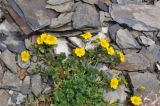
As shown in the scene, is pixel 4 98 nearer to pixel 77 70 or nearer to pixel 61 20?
pixel 77 70

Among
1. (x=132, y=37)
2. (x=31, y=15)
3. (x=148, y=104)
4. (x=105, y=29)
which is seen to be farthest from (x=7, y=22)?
(x=148, y=104)

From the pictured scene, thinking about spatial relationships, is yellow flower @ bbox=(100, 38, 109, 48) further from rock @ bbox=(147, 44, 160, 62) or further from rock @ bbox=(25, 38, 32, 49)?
rock @ bbox=(25, 38, 32, 49)

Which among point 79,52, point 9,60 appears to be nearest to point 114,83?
point 79,52

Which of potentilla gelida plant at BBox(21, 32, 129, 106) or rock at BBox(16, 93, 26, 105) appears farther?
rock at BBox(16, 93, 26, 105)

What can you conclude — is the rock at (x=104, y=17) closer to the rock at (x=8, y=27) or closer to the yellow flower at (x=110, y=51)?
the yellow flower at (x=110, y=51)

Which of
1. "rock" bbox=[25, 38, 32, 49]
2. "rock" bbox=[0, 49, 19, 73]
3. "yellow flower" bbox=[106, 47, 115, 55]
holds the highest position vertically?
"rock" bbox=[25, 38, 32, 49]

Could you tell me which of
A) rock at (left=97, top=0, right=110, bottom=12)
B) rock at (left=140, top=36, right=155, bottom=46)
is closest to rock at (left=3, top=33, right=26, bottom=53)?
rock at (left=97, top=0, right=110, bottom=12)
